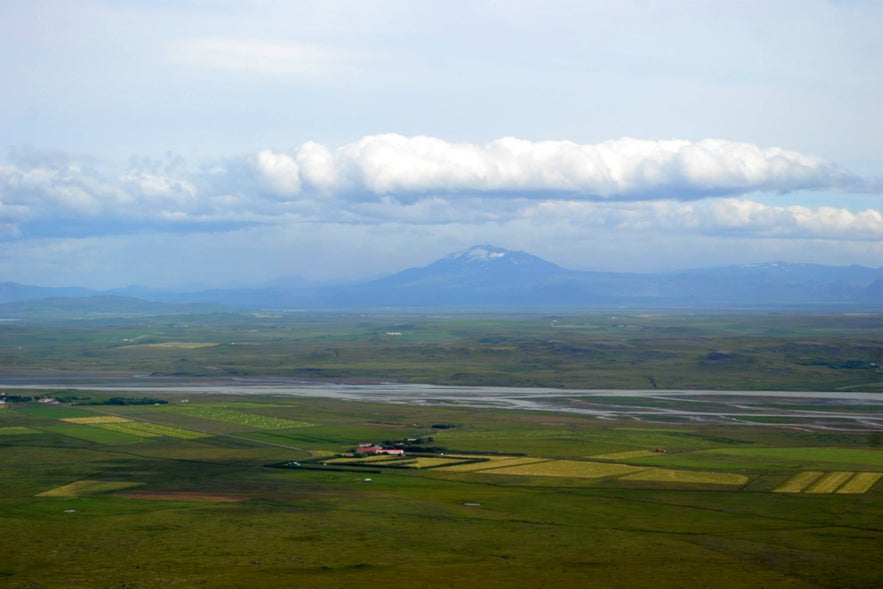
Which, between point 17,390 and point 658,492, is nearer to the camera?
point 658,492

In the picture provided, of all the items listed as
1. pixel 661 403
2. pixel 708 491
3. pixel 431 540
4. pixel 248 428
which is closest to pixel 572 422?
pixel 661 403

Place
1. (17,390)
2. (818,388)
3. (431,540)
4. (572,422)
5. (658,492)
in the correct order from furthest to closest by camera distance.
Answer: (818,388) → (17,390) → (572,422) → (658,492) → (431,540)

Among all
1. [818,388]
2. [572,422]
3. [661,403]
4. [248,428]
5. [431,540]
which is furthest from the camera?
[818,388]

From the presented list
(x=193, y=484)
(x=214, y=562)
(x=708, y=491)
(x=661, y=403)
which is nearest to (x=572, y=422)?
(x=661, y=403)

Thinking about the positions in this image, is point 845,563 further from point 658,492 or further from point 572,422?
point 572,422

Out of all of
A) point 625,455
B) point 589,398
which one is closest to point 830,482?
point 625,455

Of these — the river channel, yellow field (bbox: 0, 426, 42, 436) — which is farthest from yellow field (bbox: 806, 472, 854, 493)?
yellow field (bbox: 0, 426, 42, 436)

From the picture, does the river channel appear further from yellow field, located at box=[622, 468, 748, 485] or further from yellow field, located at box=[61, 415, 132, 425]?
yellow field, located at box=[622, 468, 748, 485]
